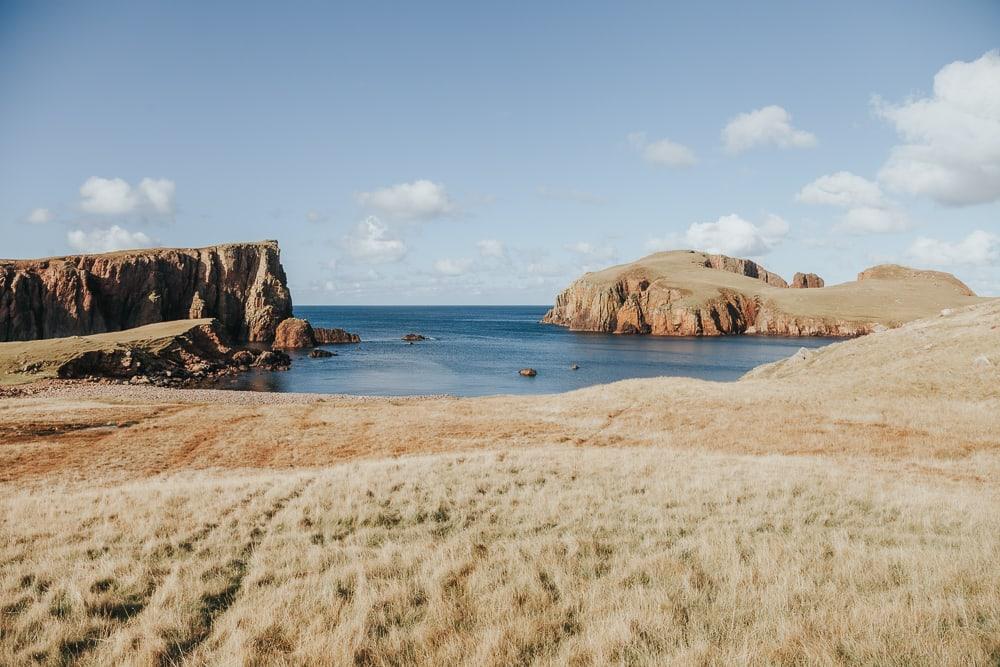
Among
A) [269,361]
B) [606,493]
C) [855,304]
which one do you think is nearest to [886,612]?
[606,493]

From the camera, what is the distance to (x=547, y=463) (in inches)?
674

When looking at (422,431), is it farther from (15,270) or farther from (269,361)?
(15,270)

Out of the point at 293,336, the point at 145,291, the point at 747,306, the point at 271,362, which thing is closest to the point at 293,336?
the point at 293,336

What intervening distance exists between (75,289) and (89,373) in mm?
53288

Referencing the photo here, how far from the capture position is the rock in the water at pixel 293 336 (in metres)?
106

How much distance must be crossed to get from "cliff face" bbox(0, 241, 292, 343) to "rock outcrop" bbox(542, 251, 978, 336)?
326 ft

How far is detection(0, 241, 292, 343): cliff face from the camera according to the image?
300ft

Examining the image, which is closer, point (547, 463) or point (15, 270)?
point (547, 463)

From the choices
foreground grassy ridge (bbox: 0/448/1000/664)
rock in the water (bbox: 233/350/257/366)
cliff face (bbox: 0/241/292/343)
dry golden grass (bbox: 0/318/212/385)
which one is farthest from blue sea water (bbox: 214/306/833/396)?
foreground grassy ridge (bbox: 0/448/1000/664)

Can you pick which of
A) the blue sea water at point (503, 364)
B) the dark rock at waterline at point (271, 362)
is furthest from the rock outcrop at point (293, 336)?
the dark rock at waterline at point (271, 362)

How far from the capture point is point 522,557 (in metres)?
8.73

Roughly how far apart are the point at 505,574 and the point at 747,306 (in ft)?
591

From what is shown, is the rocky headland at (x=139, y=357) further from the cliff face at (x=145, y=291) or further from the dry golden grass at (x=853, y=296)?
the dry golden grass at (x=853, y=296)

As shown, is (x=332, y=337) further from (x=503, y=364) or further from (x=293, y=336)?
(x=503, y=364)
